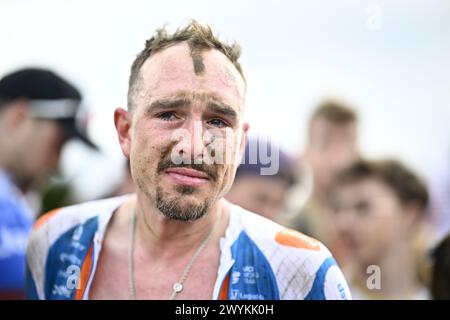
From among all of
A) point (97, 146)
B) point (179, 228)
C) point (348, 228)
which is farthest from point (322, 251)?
point (97, 146)

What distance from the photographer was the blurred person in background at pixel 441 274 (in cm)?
248

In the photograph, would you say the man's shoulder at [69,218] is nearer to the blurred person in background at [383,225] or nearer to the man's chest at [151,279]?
the man's chest at [151,279]

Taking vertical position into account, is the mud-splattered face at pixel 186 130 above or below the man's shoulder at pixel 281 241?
above

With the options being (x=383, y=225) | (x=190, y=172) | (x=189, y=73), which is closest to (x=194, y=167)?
(x=190, y=172)

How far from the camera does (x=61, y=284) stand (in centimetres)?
201

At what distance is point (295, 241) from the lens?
1906 mm

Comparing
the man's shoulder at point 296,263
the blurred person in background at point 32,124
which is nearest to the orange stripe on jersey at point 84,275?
the man's shoulder at point 296,263

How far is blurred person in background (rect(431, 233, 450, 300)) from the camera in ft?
8.13

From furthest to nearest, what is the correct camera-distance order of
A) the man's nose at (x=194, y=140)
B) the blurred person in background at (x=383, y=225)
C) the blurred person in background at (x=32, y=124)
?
the blurred person in background at (x=32, y=124) → the blurred person in background at (x=383, y=225) → the man's nose at (x=194, y=140)

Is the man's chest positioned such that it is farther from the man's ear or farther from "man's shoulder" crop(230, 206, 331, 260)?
the man's ear

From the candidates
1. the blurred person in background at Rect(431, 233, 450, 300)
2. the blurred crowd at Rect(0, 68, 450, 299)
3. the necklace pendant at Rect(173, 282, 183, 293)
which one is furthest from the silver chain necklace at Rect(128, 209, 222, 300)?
the blurred person in background at Rect(431, 233, 450, 300)

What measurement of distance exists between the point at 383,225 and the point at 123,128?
1.44 m

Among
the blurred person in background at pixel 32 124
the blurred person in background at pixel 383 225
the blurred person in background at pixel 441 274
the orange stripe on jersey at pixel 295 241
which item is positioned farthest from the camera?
the blurred person in background at pixel 32 124
